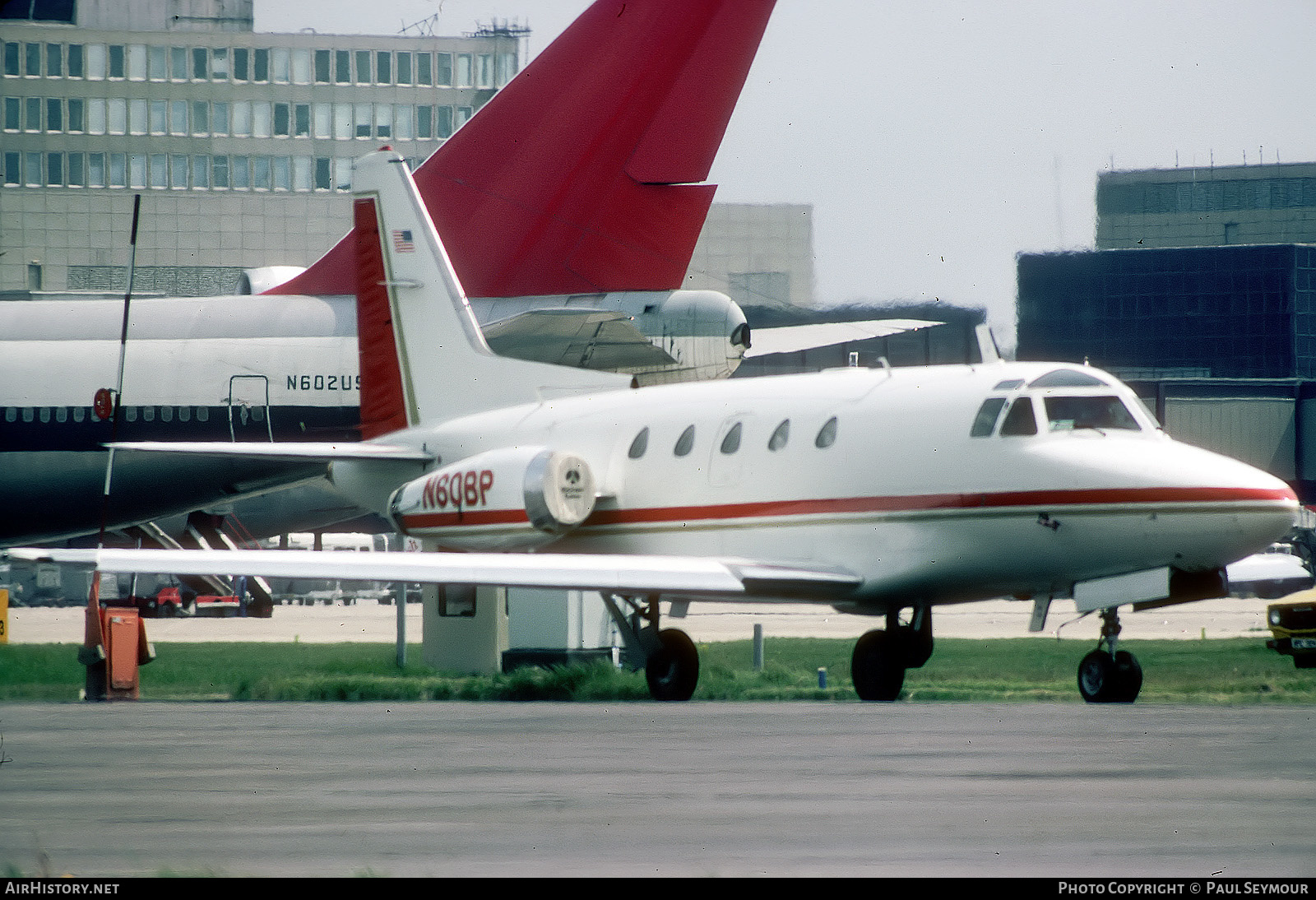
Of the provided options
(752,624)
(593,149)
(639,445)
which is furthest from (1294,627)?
(752,624)

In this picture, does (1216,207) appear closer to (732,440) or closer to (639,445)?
(639,445)

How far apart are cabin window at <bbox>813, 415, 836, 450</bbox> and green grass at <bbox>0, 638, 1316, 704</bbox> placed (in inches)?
133

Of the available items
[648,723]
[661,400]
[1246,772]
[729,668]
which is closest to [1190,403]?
[729,668]

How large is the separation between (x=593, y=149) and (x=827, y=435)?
1478 cm

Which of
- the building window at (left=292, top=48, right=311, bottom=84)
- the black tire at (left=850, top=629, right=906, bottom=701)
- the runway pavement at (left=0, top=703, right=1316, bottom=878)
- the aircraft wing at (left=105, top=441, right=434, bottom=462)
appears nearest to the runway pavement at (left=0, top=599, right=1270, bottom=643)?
the aircraft wing at (left=105, top=441, right=434, bottom=462)

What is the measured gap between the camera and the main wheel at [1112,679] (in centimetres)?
1642

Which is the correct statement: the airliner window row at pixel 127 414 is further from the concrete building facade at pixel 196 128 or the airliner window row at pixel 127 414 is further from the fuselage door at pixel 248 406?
the concrete building facade at pixel 196 128

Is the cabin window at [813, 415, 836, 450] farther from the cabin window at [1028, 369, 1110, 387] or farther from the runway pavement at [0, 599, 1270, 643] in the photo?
the runway pavement at [0, 599, 1270, 643]

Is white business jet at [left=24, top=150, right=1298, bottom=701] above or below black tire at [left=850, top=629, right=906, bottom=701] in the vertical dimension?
above

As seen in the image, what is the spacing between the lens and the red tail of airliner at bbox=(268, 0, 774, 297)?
32.0 metres

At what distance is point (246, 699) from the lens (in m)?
21.1

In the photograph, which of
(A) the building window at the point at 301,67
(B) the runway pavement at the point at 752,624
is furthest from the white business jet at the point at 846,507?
(A) the building window at the point at 301,67

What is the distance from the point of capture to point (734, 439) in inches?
776

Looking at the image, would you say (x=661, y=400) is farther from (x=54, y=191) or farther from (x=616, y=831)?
(x=54, y=191)
